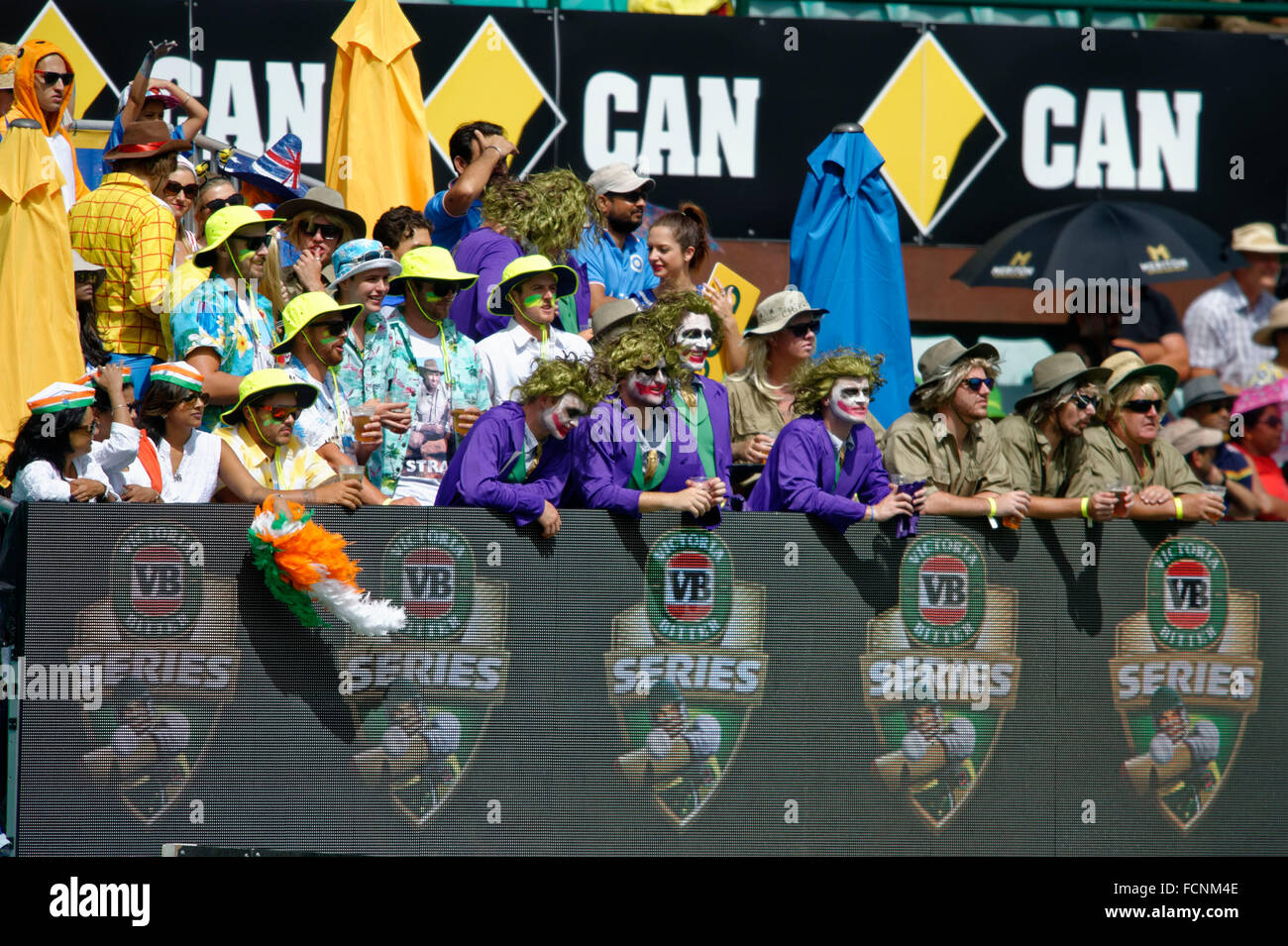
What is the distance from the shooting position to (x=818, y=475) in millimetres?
7289

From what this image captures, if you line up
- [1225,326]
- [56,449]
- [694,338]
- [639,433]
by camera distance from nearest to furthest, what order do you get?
[56,449] < [639,433] < [694,338] < [1225,326]

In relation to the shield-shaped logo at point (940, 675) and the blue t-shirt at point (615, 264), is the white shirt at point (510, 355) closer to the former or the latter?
the blue t-shirt at point (615, 264)

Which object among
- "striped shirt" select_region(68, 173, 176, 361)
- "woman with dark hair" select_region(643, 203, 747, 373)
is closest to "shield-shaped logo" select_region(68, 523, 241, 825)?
"striped shirt" select_region(68, 173, 176, 361)

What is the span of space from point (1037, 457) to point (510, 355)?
2353mm

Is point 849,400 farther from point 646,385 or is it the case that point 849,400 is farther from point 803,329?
point 803,329

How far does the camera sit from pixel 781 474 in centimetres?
720

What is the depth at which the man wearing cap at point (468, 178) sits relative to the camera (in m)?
8.90

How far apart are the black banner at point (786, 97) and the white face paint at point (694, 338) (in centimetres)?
400

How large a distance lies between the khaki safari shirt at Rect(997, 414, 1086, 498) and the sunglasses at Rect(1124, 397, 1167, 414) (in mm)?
342

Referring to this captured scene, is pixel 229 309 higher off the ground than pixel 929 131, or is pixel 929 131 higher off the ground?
pixel 929 131

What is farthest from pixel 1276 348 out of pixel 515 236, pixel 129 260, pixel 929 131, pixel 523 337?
pixel 129 260

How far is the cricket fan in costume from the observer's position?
6898 millimetres

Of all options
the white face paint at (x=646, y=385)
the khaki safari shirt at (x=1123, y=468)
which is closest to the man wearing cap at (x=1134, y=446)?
the khaki safari shirt at (x=1123, y=468)

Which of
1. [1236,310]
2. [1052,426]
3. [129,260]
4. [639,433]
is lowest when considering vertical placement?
[639,433]
